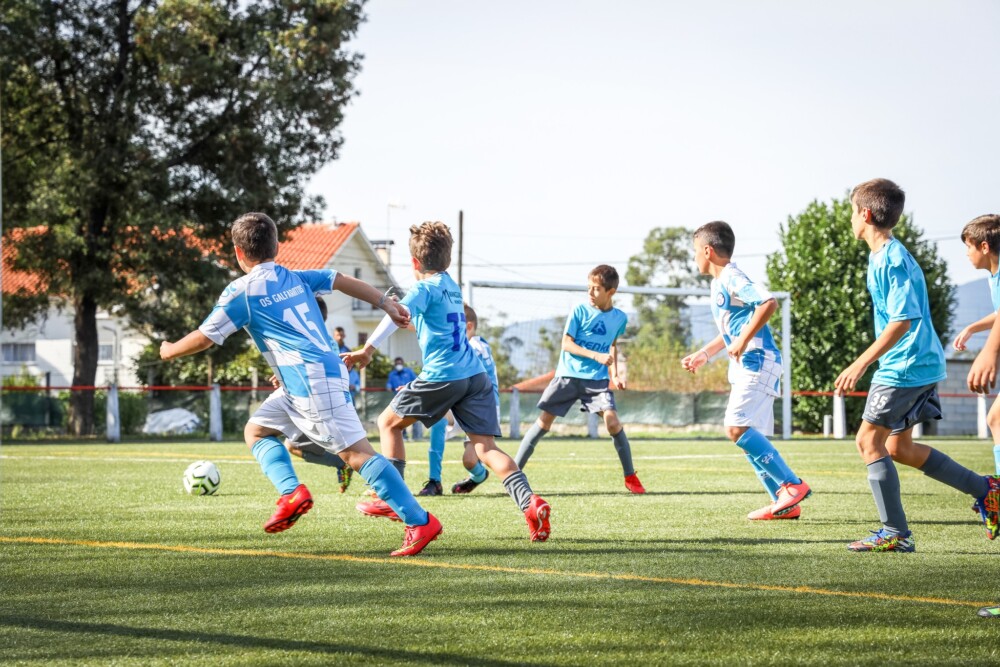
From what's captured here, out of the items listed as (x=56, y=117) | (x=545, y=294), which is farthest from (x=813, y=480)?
(x=56, y=117)

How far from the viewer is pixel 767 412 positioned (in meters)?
8.20

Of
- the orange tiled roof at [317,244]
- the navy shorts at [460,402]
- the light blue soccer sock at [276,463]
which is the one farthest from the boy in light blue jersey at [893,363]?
the orange tiled roof at [317,244]

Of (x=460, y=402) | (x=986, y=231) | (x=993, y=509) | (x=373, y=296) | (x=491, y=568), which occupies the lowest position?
(x=491, y=568)

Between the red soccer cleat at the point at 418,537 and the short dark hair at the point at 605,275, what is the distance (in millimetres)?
4949

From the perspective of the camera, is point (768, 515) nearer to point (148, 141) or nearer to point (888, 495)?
point (888, 495)

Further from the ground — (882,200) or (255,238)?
(882,200)

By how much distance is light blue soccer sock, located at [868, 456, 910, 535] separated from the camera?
6.18 metres

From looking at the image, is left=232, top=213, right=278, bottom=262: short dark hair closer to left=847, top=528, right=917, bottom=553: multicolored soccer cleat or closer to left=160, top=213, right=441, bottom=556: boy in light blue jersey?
left=160, top=213, right=441, bottom=556: boy in light blue jersey

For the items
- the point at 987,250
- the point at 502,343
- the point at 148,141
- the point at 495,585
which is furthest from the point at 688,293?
the point at 495,585

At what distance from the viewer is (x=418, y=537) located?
5918 millimetres

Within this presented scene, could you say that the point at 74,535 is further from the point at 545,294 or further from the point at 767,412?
the point at 545,294

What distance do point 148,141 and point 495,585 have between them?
27.3m

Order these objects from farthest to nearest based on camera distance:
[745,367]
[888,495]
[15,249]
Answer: [15,249] → [745,367] → [888,495]

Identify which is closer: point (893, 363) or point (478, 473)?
point (893, 363)
